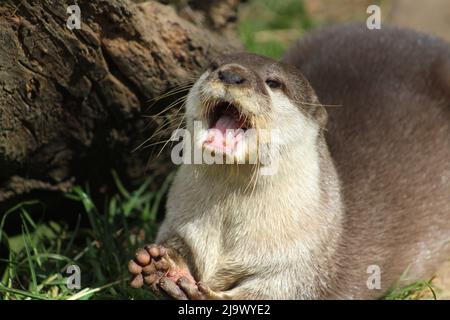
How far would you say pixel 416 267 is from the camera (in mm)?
3670

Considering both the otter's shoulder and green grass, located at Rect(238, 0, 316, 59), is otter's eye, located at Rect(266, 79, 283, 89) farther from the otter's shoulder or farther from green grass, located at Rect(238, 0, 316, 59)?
green grass, located at Rect(238, 0, 316, 59)

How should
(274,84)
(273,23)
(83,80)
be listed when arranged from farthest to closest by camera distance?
(273,23) < (83,80) < (274,84)

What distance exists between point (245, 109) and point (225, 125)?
126 mm

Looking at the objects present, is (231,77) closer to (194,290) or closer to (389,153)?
(194,290)

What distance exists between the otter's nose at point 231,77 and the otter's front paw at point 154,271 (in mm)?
686

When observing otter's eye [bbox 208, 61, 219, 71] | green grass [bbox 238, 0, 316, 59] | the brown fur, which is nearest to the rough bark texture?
otter's eye [bbox 208, 61, 219, 71]

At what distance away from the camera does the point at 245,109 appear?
2.82m

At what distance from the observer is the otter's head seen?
2826mm

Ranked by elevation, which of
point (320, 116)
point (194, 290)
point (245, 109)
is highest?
point (245, 109)

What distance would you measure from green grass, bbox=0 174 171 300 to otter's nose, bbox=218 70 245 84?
3.80 feet

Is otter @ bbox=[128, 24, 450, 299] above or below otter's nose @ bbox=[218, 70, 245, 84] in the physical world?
below

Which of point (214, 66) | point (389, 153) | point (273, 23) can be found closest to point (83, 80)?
point (214, 66)

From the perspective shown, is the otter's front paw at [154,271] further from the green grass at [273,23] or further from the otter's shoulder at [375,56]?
the green grass at [273,23]

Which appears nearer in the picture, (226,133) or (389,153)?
(226,133)
